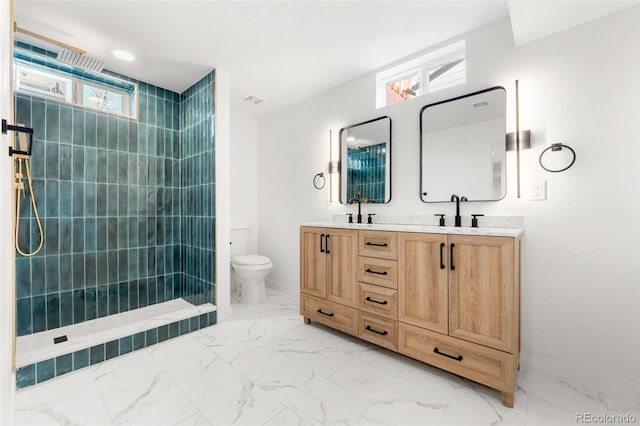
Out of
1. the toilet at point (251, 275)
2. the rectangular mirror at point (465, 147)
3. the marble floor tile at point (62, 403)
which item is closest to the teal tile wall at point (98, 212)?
the toilet at point (251, 275)

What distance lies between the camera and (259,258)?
130 inches

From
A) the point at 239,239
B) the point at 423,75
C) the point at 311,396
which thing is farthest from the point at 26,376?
the point at 423,75

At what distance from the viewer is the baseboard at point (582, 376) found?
5.36 ft

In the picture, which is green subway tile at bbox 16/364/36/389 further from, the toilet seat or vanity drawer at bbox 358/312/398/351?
Result: vanity drawer at bbox 358/312/398/351

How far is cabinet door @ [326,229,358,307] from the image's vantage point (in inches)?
89.4

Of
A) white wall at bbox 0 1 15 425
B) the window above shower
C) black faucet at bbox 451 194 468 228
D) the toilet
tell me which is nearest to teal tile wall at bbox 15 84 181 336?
the window above shower

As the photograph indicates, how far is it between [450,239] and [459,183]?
2.12ft

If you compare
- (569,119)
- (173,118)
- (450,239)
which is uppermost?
(173,118)

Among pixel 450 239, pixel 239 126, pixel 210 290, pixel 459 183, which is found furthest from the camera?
pixel 239 126

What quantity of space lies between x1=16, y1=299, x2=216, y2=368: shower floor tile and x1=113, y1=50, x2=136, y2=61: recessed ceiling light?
7.36 ft

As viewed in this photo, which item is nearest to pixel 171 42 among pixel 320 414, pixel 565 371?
pixel 320 414

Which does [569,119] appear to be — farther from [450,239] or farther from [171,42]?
[171,42]

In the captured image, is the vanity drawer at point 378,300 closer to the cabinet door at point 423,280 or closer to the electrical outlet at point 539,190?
the cabinet door at point 423,280

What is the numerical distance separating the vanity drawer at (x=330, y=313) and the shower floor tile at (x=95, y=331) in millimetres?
888
